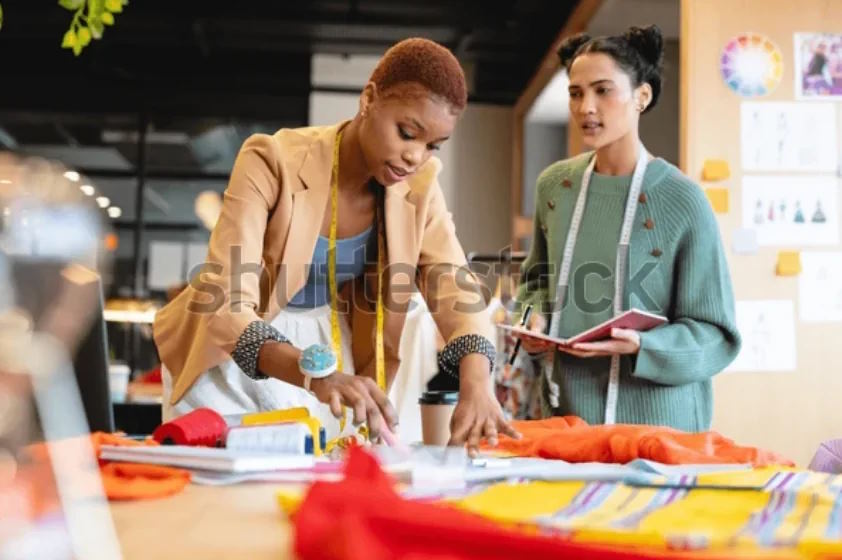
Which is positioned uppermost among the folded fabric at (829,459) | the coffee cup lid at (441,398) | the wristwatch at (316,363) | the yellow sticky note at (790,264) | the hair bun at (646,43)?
the hair bun at (646,43)

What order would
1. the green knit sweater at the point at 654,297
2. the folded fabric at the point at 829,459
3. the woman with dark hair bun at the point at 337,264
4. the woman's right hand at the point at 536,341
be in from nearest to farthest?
the folded fabric at the point at 829,459 → the woman with dark hair bun at the point at 337,264 → the green knit sweater at the point at 654,297 → the woman's right hand at the point at 536,341

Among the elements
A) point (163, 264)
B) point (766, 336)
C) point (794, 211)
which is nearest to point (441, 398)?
point (766, 336)

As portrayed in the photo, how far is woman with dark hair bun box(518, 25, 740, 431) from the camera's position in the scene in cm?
216

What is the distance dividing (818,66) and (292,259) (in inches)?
110

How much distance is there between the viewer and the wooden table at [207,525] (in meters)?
0.70

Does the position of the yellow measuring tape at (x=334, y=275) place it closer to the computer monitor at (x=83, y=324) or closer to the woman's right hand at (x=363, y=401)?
the woman's right hand at (x=363, y=401)

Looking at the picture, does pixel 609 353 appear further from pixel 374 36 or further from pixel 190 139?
pixel 190 139

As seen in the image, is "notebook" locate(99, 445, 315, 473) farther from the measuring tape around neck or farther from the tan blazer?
the measuring tape around neck

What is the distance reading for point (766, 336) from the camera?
3686mm

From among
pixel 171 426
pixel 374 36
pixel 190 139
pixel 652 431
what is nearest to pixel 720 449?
pixel 652 431

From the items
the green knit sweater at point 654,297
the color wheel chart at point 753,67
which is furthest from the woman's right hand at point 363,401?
the color wheel chart at point 753,67

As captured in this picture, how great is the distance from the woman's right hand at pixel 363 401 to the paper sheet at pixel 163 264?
786 centimetres

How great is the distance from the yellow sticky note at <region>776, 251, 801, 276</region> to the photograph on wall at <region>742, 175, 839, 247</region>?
1.7 inches

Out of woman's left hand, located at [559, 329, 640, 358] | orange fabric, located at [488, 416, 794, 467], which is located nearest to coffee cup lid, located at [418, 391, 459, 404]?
orange fabric, located at [488, 416, 794, 467]
